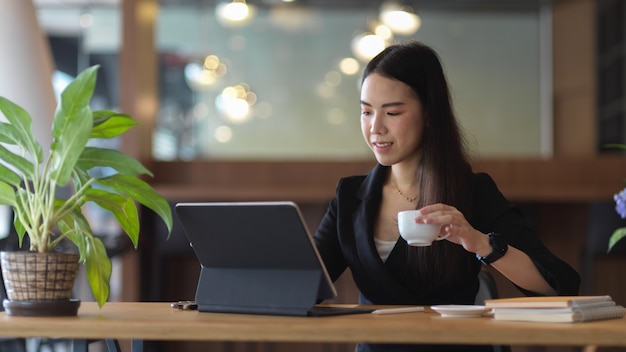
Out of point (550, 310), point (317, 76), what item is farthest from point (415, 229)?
point (317, 76)

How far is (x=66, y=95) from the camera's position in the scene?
149 centimetres

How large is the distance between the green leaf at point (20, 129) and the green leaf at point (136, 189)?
0.38 feet

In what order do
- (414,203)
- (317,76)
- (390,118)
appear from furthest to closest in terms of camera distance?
(317,76), (414,203), (390,118)

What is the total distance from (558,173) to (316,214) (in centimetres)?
127

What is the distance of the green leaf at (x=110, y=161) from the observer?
1518 mm

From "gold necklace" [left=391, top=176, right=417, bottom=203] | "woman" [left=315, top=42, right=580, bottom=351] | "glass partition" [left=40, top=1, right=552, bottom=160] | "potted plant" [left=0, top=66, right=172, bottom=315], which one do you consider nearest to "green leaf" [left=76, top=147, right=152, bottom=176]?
"potted plant" [left=0, top=66, right=172, bottom=315]

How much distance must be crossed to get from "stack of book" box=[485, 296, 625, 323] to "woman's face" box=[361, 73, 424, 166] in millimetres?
517

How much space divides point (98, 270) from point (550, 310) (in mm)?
716

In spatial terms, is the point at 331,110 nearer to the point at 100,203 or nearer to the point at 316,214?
the point at 316,214

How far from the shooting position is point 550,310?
1365 millimetres

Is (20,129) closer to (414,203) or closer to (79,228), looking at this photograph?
(79,228)

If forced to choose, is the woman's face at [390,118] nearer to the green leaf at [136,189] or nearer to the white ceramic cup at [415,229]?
the white ceramic cup at [415,229]

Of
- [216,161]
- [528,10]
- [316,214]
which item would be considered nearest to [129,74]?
[216,161]

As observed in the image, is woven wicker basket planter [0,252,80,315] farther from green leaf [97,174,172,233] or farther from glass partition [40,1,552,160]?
glass partition [40,1,552,160]
